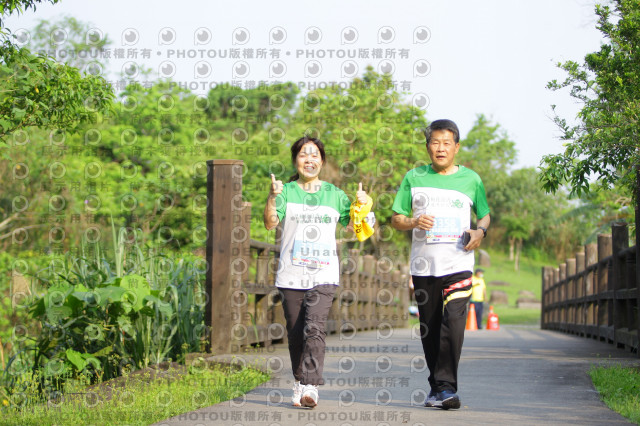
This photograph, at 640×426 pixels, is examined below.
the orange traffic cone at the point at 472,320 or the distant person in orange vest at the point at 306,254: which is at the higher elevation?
the distant person in orange vest at the point at 306,254

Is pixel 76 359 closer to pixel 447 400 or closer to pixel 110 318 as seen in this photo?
pixel 110 318

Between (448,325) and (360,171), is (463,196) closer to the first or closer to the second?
(448,325)

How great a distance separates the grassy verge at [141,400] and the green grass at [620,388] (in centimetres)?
233

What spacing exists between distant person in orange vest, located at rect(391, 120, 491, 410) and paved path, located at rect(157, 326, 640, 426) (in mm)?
358

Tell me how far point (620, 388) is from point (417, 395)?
131cm

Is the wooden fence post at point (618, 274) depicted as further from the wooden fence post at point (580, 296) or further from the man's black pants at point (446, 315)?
the man's black pants at point (446, 315)

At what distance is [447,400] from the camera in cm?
482

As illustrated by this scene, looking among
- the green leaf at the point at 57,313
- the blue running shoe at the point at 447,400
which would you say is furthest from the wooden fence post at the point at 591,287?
the green leaf at the point at 57,313

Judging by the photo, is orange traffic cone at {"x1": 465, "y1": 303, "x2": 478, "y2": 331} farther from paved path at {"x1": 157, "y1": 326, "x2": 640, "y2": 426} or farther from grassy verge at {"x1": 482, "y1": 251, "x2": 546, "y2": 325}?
grassy verge at {"x1": 482, "y1": 251, "x2": 546, "y2": 325}

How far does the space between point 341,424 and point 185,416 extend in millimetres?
846

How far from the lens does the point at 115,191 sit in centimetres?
2836

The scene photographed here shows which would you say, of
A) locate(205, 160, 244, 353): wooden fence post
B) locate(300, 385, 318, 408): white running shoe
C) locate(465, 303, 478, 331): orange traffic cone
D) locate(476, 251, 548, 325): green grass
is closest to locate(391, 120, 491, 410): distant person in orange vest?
locate(300, 385, 318, 408): white running shoe

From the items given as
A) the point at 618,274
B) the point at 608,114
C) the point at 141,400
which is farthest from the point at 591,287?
the point at 141,400

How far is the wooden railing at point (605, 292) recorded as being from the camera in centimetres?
892
